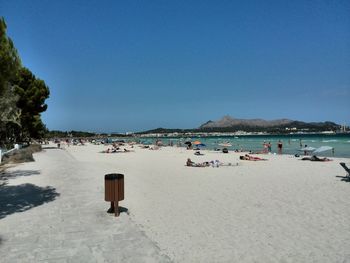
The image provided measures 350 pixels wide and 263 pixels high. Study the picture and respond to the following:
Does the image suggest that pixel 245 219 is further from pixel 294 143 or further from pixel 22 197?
pixel 294 143

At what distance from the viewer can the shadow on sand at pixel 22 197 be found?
7.95 metres

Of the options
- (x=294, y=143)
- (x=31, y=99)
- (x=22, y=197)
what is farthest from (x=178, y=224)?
(x=294, y=143)

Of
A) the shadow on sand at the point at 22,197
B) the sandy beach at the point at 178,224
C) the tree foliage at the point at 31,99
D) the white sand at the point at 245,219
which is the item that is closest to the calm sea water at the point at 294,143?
the white sand at the point at 245,219

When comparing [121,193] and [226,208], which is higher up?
[121,193]

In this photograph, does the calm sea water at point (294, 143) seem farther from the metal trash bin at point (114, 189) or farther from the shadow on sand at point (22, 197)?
the metal trash bin at point (114, 189)

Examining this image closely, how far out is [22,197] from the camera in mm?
9391

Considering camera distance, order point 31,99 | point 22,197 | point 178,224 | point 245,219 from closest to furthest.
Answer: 1. point 178,224
2. point 245,219
3. point 22,197
4. point 31,99

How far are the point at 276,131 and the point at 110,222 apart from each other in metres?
199

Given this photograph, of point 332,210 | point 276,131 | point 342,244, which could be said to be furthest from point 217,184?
point 276,131

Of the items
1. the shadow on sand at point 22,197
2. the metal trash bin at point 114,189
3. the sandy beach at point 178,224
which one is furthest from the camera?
the shadow on sand at point 22,197

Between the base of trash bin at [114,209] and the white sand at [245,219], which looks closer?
the white sand at [245,219]

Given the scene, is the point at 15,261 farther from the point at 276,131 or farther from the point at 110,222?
the point at 276,131

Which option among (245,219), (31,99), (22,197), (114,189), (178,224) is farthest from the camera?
(31,99)

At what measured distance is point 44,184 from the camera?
11789 mm
